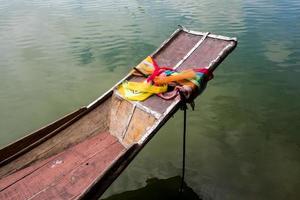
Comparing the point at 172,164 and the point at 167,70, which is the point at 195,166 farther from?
the point at 167,70

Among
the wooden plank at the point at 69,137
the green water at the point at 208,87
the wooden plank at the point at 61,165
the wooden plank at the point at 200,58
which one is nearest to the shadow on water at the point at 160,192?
the green water at the point at 208,87

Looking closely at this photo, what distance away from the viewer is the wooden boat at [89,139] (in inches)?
190

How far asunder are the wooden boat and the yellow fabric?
11cm

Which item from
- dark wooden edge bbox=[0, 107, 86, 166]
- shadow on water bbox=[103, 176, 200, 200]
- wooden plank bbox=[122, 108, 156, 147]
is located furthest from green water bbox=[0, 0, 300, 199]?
dark wooden edge bbox=[0, 107, 86, 166]

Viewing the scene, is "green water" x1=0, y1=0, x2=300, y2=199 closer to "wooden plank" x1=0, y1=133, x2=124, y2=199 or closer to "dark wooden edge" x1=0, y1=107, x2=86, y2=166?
"wooden plank" x1=0, y1=133, x2=124, y2=199

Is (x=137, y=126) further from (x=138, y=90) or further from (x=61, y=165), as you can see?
(x=61, y=165)

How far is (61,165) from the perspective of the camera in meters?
5.29

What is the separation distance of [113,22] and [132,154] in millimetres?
14450

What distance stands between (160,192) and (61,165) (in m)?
1.92

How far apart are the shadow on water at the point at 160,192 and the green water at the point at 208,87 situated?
16 centimetres

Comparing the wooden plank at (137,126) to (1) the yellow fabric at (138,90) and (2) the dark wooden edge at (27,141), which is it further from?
(2) the dark wooden edge at (27,141)

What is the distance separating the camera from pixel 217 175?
6.29 metres

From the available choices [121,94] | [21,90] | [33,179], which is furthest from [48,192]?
[21,90]

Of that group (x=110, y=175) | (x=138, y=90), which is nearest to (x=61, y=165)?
(x=110, y=175)
